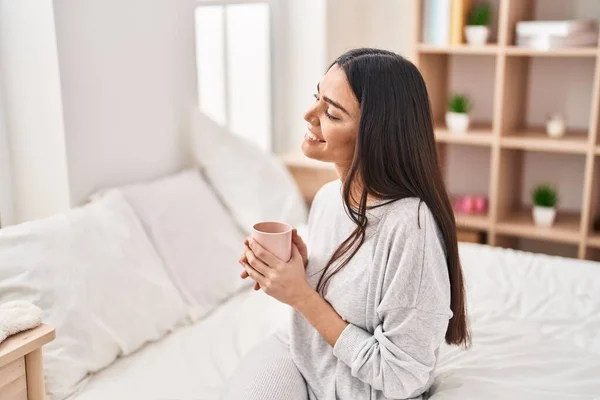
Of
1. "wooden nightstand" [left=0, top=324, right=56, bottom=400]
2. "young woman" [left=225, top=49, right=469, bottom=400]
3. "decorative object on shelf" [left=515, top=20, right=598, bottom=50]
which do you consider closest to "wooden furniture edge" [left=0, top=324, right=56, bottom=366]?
"wooden nightstand" [left=0, top=324, right=56, bottom=400]

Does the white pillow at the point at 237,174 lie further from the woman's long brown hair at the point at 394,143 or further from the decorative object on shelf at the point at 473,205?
the woman's long brown hair at the point at 394,143

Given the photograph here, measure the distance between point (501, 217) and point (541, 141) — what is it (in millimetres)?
354

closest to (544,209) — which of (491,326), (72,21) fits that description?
(491,326)

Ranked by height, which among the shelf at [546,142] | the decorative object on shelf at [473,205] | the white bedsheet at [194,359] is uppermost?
the shelf at [546,142]

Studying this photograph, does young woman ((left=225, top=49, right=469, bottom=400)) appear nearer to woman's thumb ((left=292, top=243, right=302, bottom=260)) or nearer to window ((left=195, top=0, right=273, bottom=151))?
woman's thumb ((left=292, top=243, right=302, bottom=260))

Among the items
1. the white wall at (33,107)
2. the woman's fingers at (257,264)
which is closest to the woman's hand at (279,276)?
the woman's fingers at (257,264)

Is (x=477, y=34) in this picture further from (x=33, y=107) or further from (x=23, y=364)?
(x=23, y=364)

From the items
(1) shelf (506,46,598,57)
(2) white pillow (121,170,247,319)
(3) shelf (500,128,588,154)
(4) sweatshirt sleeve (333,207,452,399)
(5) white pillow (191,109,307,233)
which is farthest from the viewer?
(3) shelf (500,128,588,154)

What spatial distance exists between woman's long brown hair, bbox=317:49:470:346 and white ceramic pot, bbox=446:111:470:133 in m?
1.61

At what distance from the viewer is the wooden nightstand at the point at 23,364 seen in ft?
4.16

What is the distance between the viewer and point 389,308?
125cm

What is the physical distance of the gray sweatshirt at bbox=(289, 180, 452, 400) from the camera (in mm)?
1235

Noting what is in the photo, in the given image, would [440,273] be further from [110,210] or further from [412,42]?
[412,42]

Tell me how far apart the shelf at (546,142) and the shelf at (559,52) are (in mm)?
322
